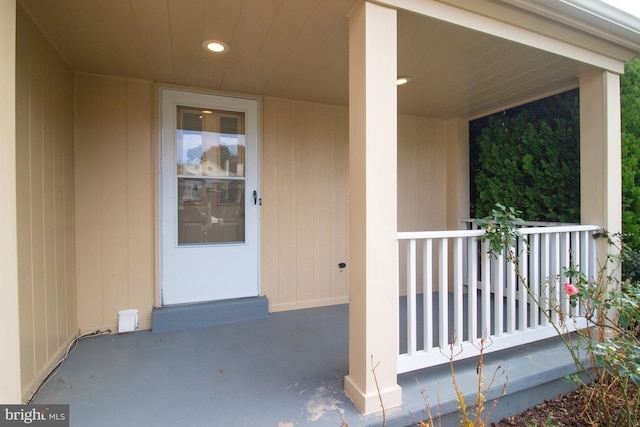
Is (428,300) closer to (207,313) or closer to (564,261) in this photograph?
(564,261)

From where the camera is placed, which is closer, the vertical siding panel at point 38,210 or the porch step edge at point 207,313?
the vertical siding panel at point 38,210

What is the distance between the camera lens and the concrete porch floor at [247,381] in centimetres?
172

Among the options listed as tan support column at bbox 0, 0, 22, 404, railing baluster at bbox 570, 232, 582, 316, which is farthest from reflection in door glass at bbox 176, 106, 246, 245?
railing baluster at bbox 570, 232, 582, 316

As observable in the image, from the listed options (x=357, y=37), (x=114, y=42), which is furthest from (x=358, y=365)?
(x=114, y=42)

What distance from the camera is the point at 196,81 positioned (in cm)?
296

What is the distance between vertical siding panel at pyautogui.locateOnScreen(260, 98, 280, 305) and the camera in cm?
334

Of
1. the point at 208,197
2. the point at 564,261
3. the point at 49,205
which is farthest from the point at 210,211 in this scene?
the point at 564,261

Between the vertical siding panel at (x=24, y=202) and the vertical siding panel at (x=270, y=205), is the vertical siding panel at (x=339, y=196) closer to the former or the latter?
the vertical siding panel at (x=270, y=205)

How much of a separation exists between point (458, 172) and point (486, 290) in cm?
224

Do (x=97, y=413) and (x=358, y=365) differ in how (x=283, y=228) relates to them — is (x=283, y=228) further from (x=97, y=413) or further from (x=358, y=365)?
(x=97, y=413)

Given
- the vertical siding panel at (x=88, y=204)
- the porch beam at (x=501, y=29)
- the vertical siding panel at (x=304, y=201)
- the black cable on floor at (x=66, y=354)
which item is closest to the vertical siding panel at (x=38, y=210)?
the black cable on floor at (x=66, y=354)

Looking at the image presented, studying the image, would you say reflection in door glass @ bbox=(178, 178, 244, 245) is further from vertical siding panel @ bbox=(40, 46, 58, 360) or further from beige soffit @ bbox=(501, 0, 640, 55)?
beige soffit @ bbox=(501, 0, 640, 55)

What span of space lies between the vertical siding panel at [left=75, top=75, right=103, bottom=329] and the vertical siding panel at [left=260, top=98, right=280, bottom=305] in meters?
1.43

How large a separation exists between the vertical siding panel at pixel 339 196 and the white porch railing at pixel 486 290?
1.06 meters
